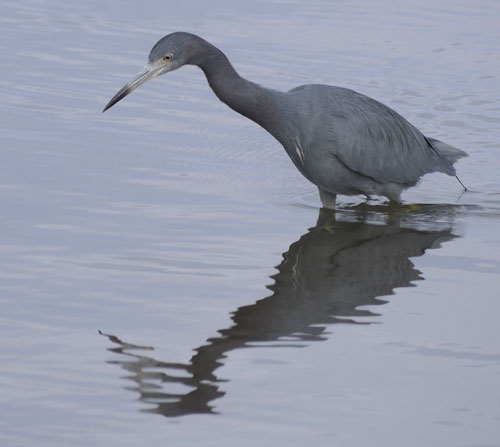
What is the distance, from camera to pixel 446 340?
20.2ft

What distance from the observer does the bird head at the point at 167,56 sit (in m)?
7.54

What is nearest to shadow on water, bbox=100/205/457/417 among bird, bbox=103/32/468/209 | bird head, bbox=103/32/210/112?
bird, bbox=103/32/468/209

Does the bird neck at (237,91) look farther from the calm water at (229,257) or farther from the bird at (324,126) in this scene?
the calm water at (229,257)

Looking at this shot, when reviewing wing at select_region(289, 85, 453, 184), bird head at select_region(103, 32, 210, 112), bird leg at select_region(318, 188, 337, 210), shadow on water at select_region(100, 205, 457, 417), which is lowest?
shadow on water at select_region(100, 205, 457, 417)

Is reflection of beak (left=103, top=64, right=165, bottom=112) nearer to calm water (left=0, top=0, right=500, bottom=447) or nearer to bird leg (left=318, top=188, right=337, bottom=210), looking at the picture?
calm water (left=0, top=0, right=500, bottom=447)

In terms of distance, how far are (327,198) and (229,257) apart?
58.1 inches

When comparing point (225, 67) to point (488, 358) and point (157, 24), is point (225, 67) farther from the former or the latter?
point (157, 24)

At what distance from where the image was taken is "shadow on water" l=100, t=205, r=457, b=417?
18.3ft

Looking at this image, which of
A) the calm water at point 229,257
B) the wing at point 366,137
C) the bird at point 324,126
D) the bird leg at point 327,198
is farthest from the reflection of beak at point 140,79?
the bird leg at point 327,198

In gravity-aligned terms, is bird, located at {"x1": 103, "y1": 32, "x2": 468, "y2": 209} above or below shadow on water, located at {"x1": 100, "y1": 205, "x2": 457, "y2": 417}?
above

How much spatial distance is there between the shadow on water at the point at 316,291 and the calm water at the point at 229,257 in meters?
0.02

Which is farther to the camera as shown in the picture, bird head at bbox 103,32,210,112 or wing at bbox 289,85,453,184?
wing at bbox 289,85,453,184

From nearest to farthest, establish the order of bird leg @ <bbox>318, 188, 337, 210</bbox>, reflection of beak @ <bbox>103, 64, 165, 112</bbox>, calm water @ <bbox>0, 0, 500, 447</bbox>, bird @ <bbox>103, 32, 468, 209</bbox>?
calm water @ <bbox>0, 0, 500, 447</bbox>, reflection of beak @ <bbox>103, 64, 165, 112</bbox>, bird @ <bbox>103, 32, 468, 209</bbox>, bird leg @ <bbox>318, 188, 337, 210</bbox>

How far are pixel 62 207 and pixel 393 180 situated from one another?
93.2 inches
